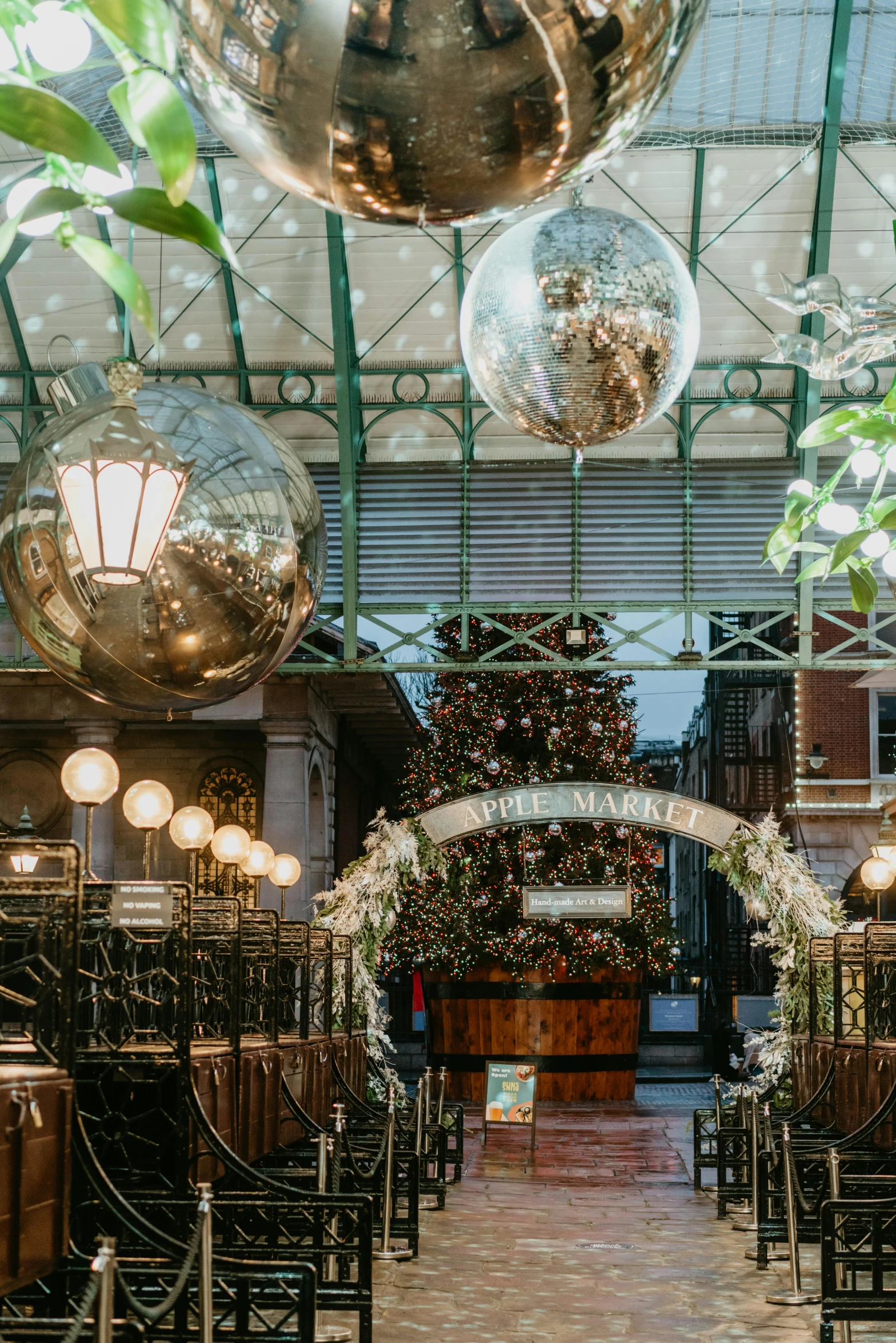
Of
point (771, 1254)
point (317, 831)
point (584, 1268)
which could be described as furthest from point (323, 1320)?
point (317, 831)

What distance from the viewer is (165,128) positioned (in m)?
1.16

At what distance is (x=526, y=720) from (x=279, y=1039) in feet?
38.5

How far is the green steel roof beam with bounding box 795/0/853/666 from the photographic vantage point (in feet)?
45.4

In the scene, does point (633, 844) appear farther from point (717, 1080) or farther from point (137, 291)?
point (137, 291)

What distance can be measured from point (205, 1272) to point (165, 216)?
15.6ft

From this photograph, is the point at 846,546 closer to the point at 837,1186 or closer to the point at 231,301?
the point at 837,1186

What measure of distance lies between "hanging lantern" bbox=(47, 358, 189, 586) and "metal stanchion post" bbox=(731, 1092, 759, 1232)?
8.79 m

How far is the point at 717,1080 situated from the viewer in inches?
497

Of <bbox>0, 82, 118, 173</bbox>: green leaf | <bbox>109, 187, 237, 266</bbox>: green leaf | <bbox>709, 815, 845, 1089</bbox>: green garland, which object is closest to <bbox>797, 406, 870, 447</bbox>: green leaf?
<bbox>109, 187, 237, 266</bbox>: green leaf

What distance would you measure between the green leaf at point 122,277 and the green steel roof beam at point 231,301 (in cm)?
1404

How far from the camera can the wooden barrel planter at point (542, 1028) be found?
20188mm

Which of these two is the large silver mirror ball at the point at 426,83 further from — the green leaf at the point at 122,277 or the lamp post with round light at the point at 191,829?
the lamp post with round light at the point at 191,829

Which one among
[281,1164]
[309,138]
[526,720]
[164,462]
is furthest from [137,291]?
[526,720]

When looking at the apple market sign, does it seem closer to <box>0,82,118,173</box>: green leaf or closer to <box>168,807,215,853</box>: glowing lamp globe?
<box>168,807,215,853</box>: glowing lamp globe
